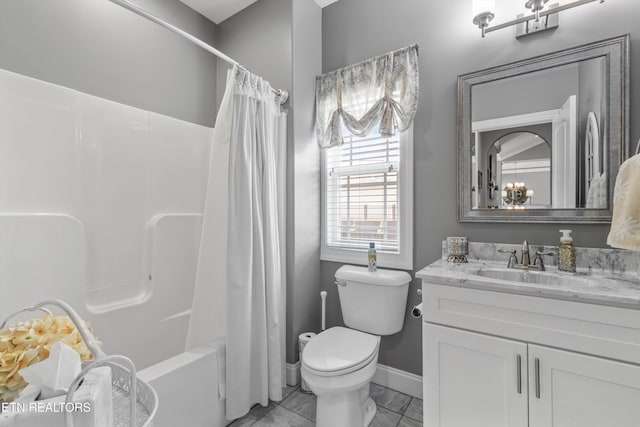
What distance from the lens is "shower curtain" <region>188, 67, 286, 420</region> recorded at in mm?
1562

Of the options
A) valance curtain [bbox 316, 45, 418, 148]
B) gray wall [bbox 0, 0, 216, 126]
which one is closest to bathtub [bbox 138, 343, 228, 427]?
valance curtain [bbox 316, 45, 418, 148]

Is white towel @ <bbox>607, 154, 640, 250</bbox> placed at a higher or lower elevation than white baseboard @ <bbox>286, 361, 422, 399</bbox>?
higher

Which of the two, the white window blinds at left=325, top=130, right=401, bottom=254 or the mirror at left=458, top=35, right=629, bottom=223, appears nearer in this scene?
the mirror at left=458, top=35, right=629, bottom=223

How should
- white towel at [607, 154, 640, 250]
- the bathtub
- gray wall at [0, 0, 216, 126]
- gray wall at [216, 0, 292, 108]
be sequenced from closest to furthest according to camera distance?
white towel at [607, 154, 640, 250] → the bathtub → gray wall at [0, 0, 216, 126] → gray wall at [216, 0, 292, 108]

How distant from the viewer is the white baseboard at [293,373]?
1.95 metres

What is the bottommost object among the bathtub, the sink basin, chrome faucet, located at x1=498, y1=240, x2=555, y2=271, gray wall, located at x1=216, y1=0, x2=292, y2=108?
the bathtub

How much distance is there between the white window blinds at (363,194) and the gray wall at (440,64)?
6.7 inches

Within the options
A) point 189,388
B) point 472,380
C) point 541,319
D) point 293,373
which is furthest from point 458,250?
point 189,388

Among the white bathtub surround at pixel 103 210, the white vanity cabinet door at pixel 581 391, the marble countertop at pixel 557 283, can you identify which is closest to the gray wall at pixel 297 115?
the white bathtub surround at pixel 103 210

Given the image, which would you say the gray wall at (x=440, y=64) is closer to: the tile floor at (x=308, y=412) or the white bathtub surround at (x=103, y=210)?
the tile floor at (x=308, y=412)

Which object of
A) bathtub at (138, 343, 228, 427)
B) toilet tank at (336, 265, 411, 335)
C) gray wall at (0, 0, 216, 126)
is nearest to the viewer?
bathtub at (138, 343, 228, 427)

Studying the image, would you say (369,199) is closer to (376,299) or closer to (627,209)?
(376,299)

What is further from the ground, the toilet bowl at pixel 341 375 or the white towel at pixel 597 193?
the white towel at pixel 597 193

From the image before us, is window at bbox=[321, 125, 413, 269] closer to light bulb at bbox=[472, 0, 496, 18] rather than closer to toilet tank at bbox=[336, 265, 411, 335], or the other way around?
toilet tank at bbox=[336, 265, 411, 335]
